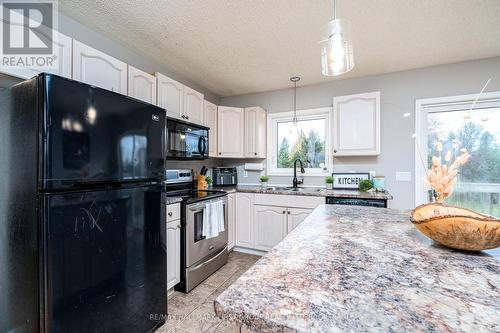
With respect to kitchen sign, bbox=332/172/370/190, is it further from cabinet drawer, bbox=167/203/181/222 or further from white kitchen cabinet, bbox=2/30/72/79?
white kitchen cabinet, bbox=2/30/72/79

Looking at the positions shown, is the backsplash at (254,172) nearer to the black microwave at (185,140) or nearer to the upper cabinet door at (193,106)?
the black microwave at (185,140)

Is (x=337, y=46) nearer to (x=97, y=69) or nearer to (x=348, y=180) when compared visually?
(x=97, y=69)

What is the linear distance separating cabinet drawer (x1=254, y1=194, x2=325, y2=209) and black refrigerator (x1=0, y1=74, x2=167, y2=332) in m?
1.67

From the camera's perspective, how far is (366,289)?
543mm

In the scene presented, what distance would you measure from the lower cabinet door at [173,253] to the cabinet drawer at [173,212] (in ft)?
0.14

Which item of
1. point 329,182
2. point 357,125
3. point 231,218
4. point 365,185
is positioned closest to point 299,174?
point 329,182

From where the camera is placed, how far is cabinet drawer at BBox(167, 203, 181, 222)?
1957mm

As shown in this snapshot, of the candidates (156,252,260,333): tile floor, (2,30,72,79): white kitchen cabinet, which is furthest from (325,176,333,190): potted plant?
(2,30,72,79): white kitchen cabinet

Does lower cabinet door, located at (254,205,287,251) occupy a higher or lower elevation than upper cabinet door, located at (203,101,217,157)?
lower

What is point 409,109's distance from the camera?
9.07 ft

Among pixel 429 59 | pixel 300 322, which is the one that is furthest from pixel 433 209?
pixel 429 59

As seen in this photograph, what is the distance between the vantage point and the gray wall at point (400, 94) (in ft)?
8.29

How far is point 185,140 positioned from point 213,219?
93cm

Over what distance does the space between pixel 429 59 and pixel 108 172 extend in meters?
3.30
